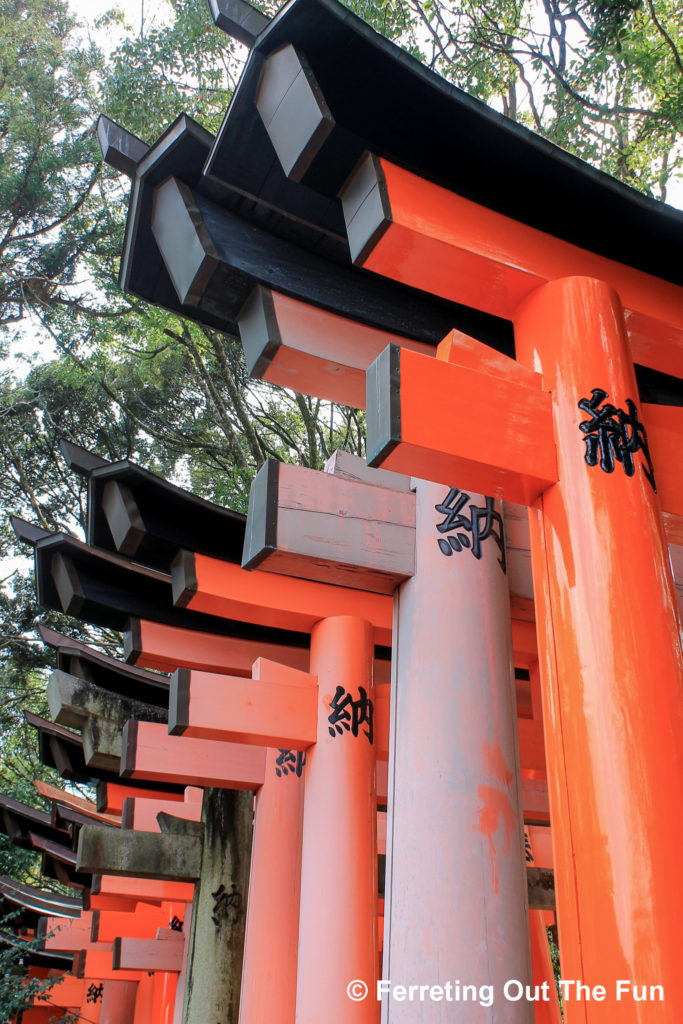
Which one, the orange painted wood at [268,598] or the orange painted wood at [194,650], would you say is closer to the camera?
the orange painted wood at [268,598]

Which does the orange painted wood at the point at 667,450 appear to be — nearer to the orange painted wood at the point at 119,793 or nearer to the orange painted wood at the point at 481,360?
the orange painted wood at the point at 481,360

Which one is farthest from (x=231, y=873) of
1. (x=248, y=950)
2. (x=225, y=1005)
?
(x=248, y=950)

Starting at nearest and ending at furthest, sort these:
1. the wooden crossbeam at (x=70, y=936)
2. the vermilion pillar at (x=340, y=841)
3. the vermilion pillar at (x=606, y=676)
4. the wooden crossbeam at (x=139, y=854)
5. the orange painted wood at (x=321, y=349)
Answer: the vermilion pillar at (x=606, y=676) < the orange painted wood at (x=321, y=349) < the vermilion pillar at (x=340, y=841) < the wooden crossbeam at (x=139, y=854) < the wooden crossbeam at (x=70, y=936)

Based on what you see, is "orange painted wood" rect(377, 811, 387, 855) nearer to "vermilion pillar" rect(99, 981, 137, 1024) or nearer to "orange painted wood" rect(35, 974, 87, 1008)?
"vermilion pillar" rect(99, 981, 137, 1024)

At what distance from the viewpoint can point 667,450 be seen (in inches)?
102

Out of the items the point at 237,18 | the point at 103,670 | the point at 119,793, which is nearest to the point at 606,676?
the point at 237,18

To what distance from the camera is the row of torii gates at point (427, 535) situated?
2090mm

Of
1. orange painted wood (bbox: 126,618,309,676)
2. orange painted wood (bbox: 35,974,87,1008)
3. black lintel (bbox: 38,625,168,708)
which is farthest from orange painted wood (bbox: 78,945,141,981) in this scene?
orange painted wood (bbox: 126,618,309,676)

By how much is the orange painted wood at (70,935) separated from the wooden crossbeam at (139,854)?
6158 mm

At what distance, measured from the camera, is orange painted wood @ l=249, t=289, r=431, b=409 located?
3211 millimetres

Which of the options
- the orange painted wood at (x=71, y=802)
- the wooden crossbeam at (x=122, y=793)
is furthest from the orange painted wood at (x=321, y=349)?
the orange painted wood at (x=71, y=802)

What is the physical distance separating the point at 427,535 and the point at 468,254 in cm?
141

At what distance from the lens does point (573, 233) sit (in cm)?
284

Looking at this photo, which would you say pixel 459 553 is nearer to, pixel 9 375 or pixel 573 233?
pixel 573 233
